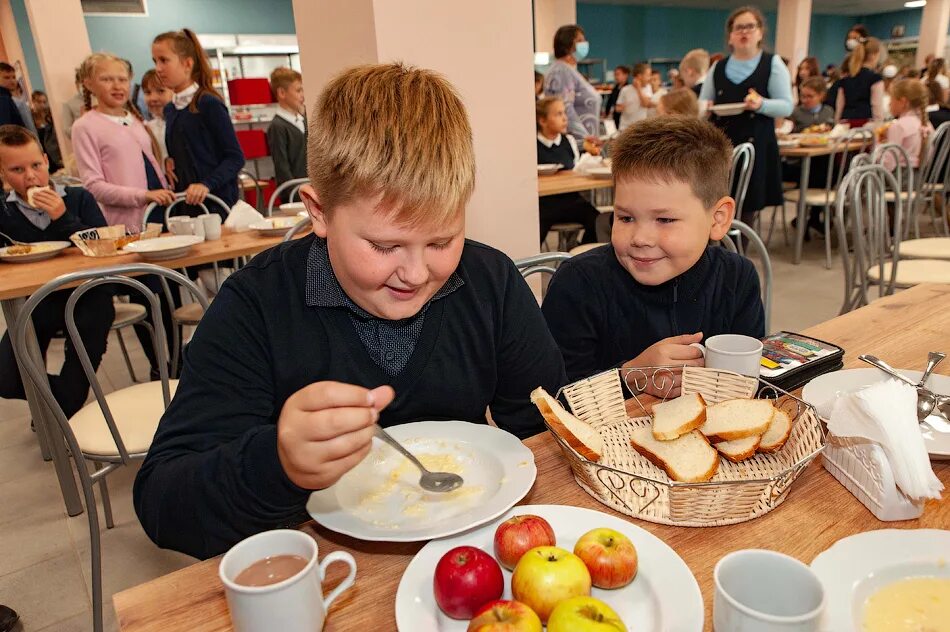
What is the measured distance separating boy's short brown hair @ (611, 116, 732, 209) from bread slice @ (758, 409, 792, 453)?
0.64 m

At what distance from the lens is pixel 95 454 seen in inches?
70.4

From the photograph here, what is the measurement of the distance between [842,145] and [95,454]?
5.37 m

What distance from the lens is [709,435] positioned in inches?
35.8

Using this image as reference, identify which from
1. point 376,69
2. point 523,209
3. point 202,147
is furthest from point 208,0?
point 376,69

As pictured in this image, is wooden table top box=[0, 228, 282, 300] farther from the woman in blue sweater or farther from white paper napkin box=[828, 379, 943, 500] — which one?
white paper napkin box=[828, 379, 943, 500]

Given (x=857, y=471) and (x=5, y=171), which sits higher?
(x=5, y=171)

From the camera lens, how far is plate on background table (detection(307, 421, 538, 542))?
0.76 metres

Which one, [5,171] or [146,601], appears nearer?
[146,601]

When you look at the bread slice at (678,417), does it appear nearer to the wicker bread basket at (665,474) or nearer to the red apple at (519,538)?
the wicker bread basket at (665,474)

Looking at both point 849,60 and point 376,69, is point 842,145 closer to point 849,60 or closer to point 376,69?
point 849,60

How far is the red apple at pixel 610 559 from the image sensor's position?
663 mm

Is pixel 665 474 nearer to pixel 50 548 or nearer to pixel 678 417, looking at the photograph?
pixel 678 417

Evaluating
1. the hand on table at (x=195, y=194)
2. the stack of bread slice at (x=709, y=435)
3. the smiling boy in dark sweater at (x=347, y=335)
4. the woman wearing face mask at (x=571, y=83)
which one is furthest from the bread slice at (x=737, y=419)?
the woman wearing face mask at (x=571, y=83)

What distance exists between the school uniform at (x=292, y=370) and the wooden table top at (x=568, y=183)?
257 cm
